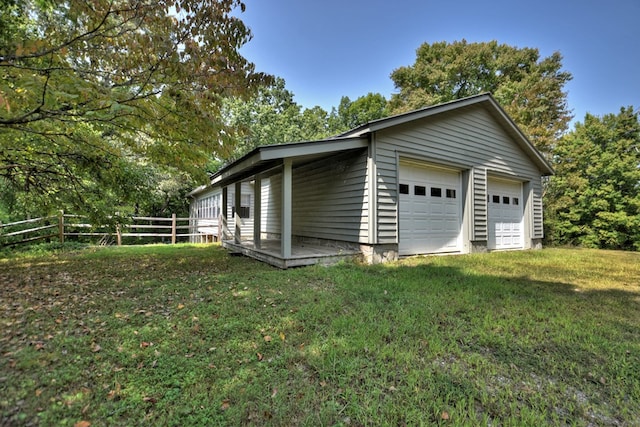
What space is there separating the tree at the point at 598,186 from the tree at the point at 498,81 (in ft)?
10.9

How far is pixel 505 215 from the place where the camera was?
10.1 m

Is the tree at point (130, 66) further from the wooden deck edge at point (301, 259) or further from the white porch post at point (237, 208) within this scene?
the white porch post at point (237, 208)

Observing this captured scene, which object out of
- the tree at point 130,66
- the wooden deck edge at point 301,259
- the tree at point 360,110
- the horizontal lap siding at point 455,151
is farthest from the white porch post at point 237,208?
the tree at point 360,110

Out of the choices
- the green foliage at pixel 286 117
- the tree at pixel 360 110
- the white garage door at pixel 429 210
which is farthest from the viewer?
the tree at pixel 360 110

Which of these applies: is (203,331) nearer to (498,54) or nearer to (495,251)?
(495,251)

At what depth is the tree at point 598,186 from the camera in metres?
12.4

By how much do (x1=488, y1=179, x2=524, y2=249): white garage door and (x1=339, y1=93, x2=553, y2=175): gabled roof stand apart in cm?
132

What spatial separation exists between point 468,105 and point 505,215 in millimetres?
4386

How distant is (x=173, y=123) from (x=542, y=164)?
1262cm

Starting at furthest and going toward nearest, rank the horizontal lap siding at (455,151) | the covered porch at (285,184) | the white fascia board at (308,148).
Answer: the horizontal lap siding at (455,151)
the covered porch at (285,184)
the white fascia board at (308,148)

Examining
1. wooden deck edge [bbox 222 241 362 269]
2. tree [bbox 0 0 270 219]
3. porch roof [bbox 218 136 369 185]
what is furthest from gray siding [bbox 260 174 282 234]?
tree [bbox 0 0 270 219]

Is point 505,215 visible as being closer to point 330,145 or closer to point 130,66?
point 330,145

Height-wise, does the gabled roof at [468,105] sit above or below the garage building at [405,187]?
above

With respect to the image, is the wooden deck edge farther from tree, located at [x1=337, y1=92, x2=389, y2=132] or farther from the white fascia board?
tree, located at [x1=337, y1=92, x2=389, y2=132]
